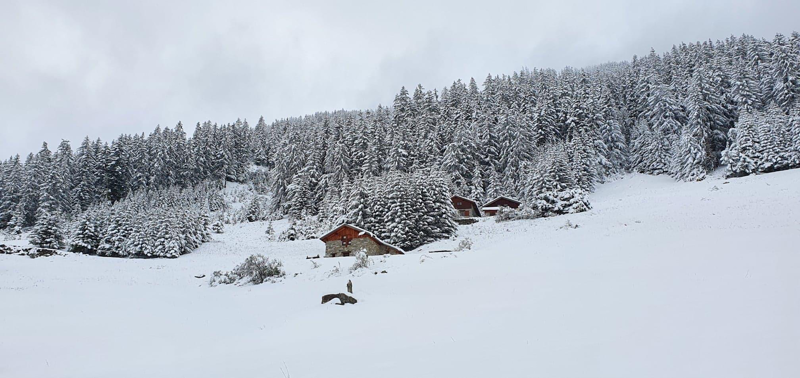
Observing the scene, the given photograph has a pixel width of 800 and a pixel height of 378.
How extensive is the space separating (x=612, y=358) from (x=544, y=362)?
3.26ft

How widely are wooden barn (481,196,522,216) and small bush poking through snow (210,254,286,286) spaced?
109ft

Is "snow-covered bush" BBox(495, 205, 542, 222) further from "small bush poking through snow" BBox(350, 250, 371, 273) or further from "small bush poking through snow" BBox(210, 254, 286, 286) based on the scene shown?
"small bush poking through snow" BBox(210, 254, 286, 286)

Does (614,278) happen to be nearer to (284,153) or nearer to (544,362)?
(544,362)

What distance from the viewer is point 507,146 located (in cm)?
6278

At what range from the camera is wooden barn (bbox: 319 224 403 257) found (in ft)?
121

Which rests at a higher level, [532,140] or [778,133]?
[532,140]

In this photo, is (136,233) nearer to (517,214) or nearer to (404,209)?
(404,209)

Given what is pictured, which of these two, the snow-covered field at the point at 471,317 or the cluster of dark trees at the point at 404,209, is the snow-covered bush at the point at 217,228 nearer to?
the cluster of dark trees at the point at 404,209

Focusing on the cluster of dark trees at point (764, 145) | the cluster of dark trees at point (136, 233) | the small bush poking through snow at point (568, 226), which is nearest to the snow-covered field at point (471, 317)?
the small bush poking through snow at point (568, 226)

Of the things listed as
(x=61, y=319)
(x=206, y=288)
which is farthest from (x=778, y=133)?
(x=61, y=319)

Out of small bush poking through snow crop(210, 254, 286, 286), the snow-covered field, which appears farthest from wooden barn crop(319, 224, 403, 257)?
small bush poking through snow crop(210, 254, 286, 286)

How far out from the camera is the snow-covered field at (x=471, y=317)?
20.1ft

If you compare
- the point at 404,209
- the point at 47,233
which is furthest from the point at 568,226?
the point at 47,233

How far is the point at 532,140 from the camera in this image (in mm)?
66312
